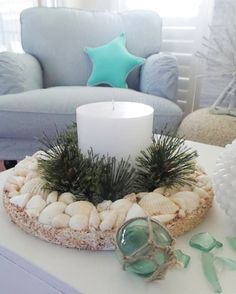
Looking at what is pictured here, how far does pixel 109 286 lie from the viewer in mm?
340

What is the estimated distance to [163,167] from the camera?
48 cm

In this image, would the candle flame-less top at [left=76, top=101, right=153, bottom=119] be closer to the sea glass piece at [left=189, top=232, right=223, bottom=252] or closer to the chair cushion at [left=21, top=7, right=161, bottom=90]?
the sea glass piece at [left=189, top=232, right=223, bottom=252]

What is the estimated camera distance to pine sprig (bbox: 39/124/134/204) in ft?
1.44

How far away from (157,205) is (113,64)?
A: 1271 millimetres

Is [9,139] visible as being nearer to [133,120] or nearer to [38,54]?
[38,54]

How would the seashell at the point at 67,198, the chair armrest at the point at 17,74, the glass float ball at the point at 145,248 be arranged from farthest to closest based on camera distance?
the chair armrest at the point at 17,74, the seashell at the point at 67,198, the glass float ball at the point at 145,248

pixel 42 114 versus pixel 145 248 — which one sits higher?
pixel 145 248

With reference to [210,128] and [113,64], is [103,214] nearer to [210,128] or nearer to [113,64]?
[210,128]

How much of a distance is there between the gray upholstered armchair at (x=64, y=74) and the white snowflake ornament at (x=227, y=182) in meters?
0.67

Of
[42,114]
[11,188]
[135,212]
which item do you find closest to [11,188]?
[11,188]

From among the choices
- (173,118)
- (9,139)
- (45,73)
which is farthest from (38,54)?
(173,118)

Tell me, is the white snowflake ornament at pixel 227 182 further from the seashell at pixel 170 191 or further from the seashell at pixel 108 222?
the seashell at pixel 108 222

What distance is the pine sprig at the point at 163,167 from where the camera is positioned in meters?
0.48

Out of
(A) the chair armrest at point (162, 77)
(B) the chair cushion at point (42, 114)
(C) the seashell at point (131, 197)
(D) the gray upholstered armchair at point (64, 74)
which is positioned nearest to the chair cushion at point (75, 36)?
(D) the gray upholstered armchair at point (64, 74)
